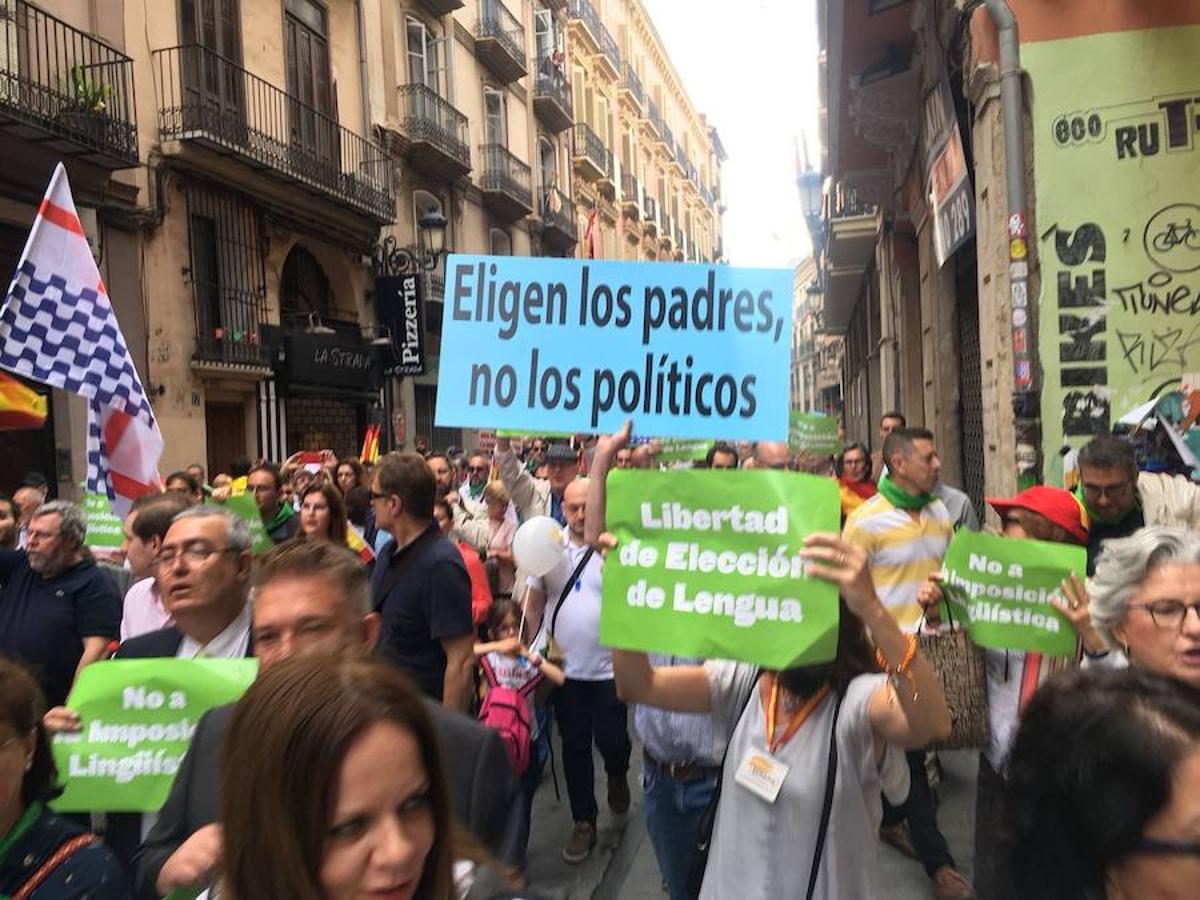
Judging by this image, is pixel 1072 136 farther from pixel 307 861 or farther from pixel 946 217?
pixel 307 861

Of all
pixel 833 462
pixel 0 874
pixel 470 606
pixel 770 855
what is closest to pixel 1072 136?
pixel 833 462

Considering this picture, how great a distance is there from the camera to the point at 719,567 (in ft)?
7.73

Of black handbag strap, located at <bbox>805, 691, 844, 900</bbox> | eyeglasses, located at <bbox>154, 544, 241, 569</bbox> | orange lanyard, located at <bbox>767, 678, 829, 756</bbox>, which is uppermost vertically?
eyeglasses, located at <bbox>154, 544, 241, 569</bbox>

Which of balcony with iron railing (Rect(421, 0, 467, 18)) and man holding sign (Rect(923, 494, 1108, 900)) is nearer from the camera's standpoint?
man holding sign (Rect(923, 494, 1108, 900))

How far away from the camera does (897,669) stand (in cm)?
219

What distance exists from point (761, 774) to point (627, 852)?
99.7 inches

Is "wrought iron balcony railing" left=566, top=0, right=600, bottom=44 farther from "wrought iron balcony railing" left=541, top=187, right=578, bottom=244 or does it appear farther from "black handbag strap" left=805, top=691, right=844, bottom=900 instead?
"black handbag strap" left=805, top=691, right=844, bottom=900

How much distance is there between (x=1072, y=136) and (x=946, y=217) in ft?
6.99

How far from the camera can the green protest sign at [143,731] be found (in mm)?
2443

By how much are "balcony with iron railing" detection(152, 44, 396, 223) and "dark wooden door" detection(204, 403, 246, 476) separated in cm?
366

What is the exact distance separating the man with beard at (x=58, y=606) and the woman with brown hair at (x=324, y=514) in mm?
987

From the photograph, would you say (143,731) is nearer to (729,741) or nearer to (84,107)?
(729,741)

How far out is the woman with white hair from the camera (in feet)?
7.31

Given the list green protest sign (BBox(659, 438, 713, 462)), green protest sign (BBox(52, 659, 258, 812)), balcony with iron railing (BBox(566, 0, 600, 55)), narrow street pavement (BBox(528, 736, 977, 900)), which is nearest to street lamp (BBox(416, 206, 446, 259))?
green protest sign (BBox(659, 438, 713, 462))
